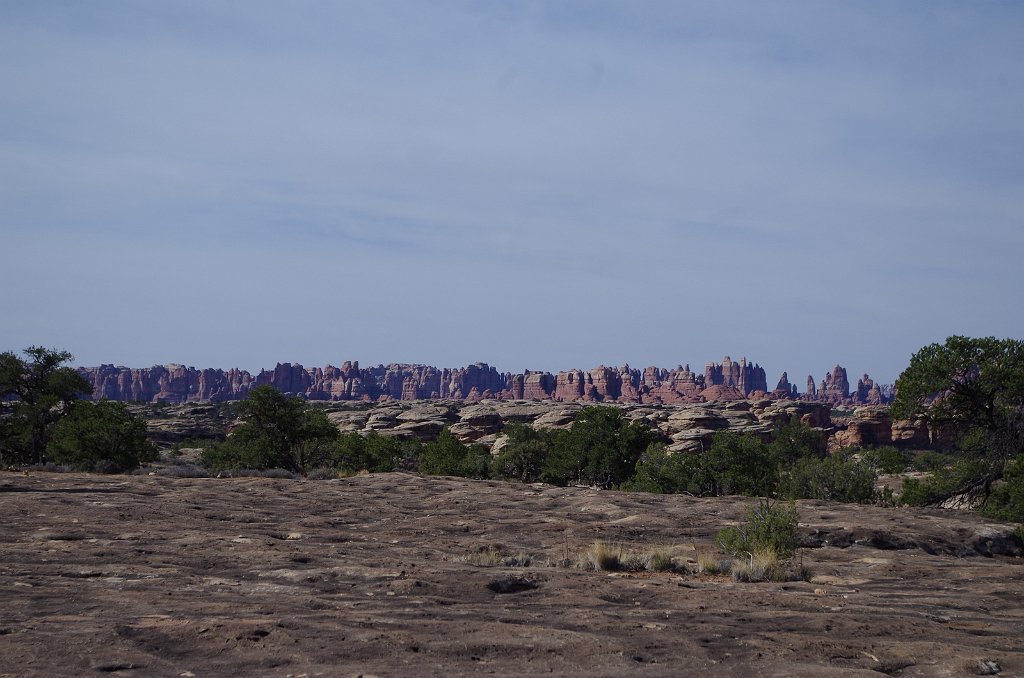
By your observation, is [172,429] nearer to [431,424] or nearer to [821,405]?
[431,424]

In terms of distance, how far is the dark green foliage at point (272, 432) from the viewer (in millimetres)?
40281

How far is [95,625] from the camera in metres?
8.58

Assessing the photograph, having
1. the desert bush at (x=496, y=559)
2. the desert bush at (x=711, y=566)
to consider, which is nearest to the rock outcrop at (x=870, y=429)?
the desert bush at (x=711, y=566)

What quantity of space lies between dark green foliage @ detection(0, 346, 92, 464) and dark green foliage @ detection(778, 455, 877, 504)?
36.3 metres

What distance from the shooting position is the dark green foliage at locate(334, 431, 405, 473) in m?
54.2

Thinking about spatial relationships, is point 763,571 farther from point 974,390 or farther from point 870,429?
point 870,429

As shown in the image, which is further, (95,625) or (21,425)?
(21,425)

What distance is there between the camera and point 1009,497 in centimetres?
2253

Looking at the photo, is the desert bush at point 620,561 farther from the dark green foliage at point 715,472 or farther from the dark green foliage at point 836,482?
the dark green foliage at point 715,472

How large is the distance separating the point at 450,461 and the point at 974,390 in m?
36.8

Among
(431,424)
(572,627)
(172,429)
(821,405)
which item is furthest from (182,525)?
(821,405)

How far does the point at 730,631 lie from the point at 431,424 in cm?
10179

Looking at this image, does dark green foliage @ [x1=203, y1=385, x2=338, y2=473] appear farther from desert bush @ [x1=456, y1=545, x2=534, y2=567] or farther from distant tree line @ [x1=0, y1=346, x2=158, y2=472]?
desert bush @ [x1=456, y1=545, x2=534, y2=567]

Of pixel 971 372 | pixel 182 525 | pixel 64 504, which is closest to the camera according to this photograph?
pixel 182 525
